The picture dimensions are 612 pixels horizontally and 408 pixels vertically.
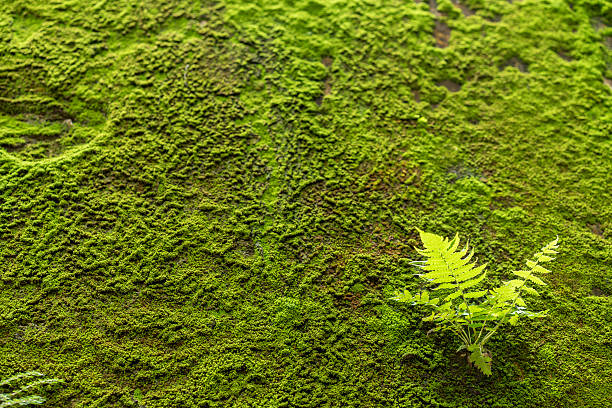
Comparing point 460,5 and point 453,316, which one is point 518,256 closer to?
point 453,316

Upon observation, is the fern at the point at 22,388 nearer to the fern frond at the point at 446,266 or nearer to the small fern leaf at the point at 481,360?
the fern frond at the point at 446,266

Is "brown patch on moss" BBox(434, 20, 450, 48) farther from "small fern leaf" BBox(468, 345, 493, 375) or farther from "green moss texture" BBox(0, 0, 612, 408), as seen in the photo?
"small fern leaf" BBox(468, 345, 493, 375)

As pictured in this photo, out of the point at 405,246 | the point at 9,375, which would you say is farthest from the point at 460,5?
the point at 9,375

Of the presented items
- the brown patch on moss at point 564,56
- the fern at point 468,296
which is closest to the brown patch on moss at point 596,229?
the fern at point 468,296

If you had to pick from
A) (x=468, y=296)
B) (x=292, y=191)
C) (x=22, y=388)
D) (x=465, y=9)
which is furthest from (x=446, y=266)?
(x=465, y=9)

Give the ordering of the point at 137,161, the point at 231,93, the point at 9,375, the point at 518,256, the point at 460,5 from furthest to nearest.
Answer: the point at 460,5
the point at 231,93
the point at 137,161
the point at 518,256
the point at 9,375

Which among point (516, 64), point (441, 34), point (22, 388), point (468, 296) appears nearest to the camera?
point (22, 388)

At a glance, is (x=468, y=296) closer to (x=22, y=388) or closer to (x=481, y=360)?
(x=481, y=360)
